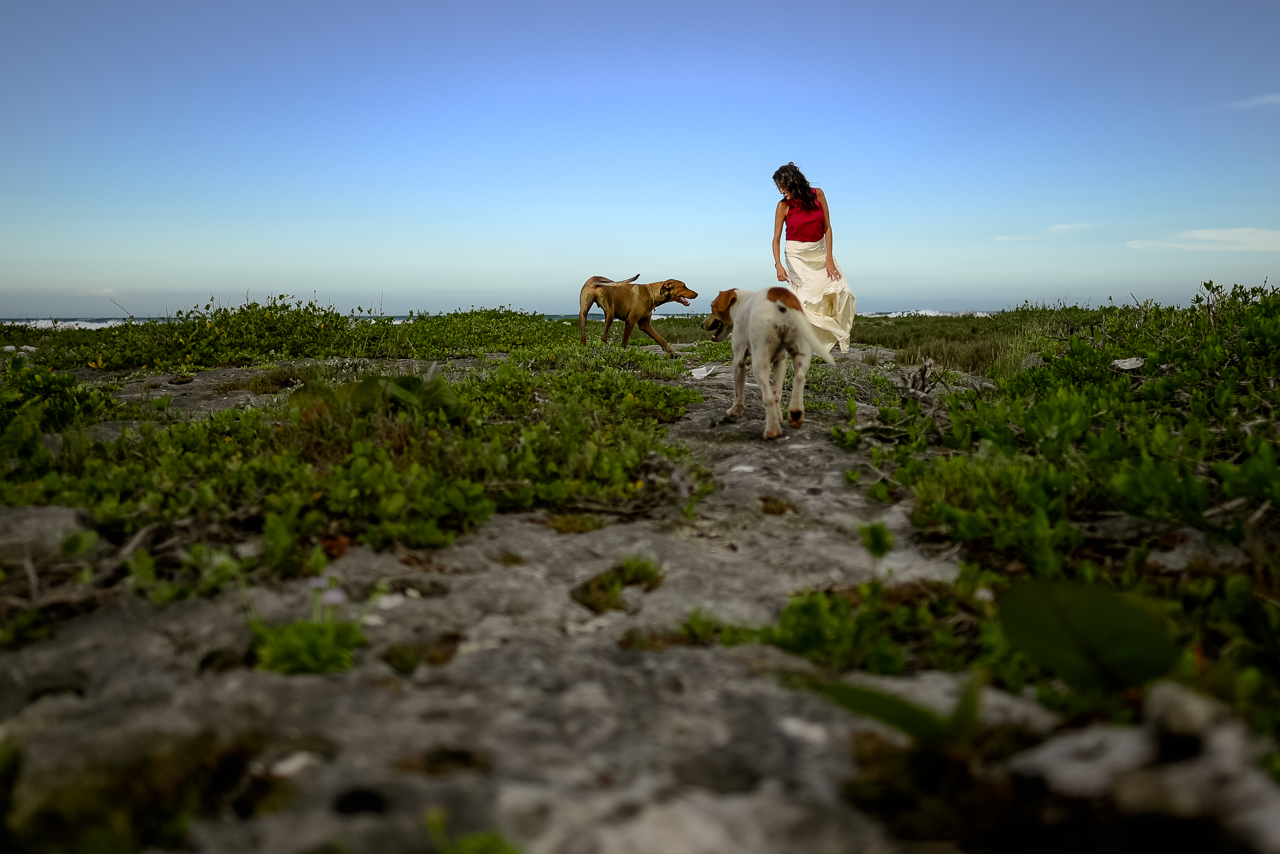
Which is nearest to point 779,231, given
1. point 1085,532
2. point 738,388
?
point 738,388

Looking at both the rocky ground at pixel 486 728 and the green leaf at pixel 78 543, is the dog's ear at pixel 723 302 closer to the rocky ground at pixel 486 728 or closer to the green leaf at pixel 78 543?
the rocky ground at pixel 486 728

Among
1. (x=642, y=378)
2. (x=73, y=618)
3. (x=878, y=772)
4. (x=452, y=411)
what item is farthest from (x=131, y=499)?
(x=642, y=378)

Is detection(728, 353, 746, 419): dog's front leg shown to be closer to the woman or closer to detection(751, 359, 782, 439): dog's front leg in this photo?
detection(751, 359, 782, 439): dog's front leg

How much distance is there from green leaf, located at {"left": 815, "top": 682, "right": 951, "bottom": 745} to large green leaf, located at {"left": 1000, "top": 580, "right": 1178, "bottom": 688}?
0.57m

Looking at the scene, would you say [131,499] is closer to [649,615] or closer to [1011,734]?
[649,615]

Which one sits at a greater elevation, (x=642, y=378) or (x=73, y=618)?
(x=642, y=378)

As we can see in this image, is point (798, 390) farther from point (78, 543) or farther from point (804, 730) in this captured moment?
point (78, 543)

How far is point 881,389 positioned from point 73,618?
8635 millimetres

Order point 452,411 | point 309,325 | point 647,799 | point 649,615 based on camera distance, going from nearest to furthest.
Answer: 1. point 647,799
2. point 649,615
3. point 452,411
4. point 309,325

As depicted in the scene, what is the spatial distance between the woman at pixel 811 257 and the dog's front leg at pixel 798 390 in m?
4.06

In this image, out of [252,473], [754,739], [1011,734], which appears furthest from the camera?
[252,473]

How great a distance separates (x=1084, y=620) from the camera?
1.94 m

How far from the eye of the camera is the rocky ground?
1.52 metres

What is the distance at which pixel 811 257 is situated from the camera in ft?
33.6
